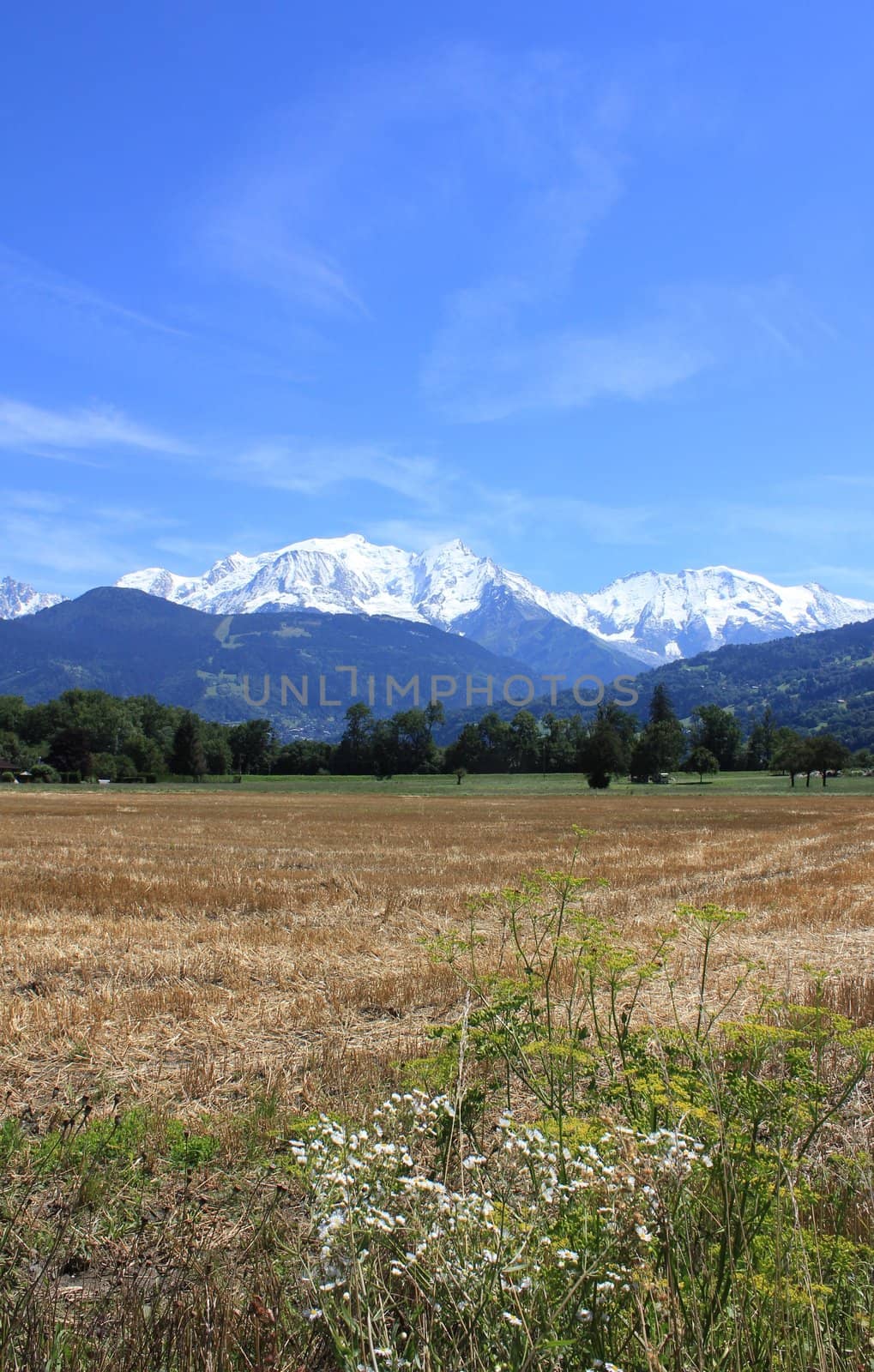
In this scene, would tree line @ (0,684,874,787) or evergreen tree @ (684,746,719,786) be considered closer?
evergreen tree @ (684,746,719,786)

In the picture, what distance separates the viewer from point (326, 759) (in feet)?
607

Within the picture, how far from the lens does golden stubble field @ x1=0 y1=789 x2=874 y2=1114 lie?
6.69 metres

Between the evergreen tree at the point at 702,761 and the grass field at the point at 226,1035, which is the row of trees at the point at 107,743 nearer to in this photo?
the evergreen tree at the point at 702,761

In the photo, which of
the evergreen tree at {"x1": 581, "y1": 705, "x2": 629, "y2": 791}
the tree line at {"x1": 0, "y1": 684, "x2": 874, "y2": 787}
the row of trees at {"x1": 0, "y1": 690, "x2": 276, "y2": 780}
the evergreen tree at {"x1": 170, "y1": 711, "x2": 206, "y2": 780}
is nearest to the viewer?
the evergreen tree at {"x1": 581, "y1": 705, "x2": 629, "y2": 791}

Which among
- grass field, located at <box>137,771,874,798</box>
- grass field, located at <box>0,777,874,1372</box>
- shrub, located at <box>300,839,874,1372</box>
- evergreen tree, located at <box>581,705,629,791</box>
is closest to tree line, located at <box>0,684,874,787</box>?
grass field, located at <box>137,771,874,798</box>

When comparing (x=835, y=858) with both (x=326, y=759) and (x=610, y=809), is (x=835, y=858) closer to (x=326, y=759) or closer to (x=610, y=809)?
(x=610, y=809)

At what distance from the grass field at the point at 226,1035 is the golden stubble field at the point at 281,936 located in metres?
0.05

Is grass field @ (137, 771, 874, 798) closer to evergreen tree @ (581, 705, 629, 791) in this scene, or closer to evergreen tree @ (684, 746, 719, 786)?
evergreen tree @ (581, 705, 629, 791)

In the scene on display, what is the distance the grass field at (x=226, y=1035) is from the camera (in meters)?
3.13

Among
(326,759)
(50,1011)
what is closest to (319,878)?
(50,1011)

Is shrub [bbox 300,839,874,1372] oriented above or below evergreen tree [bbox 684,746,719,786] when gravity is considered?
above

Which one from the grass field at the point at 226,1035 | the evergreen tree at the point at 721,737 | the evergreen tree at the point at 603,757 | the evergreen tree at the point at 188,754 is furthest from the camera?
the evergreen tree at the point at 721,737

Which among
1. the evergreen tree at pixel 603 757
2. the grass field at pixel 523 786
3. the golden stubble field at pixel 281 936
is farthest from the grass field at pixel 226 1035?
the evergreen tree at pixel 603 757

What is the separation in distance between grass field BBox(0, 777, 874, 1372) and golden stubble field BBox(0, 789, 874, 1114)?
0.05 metres
